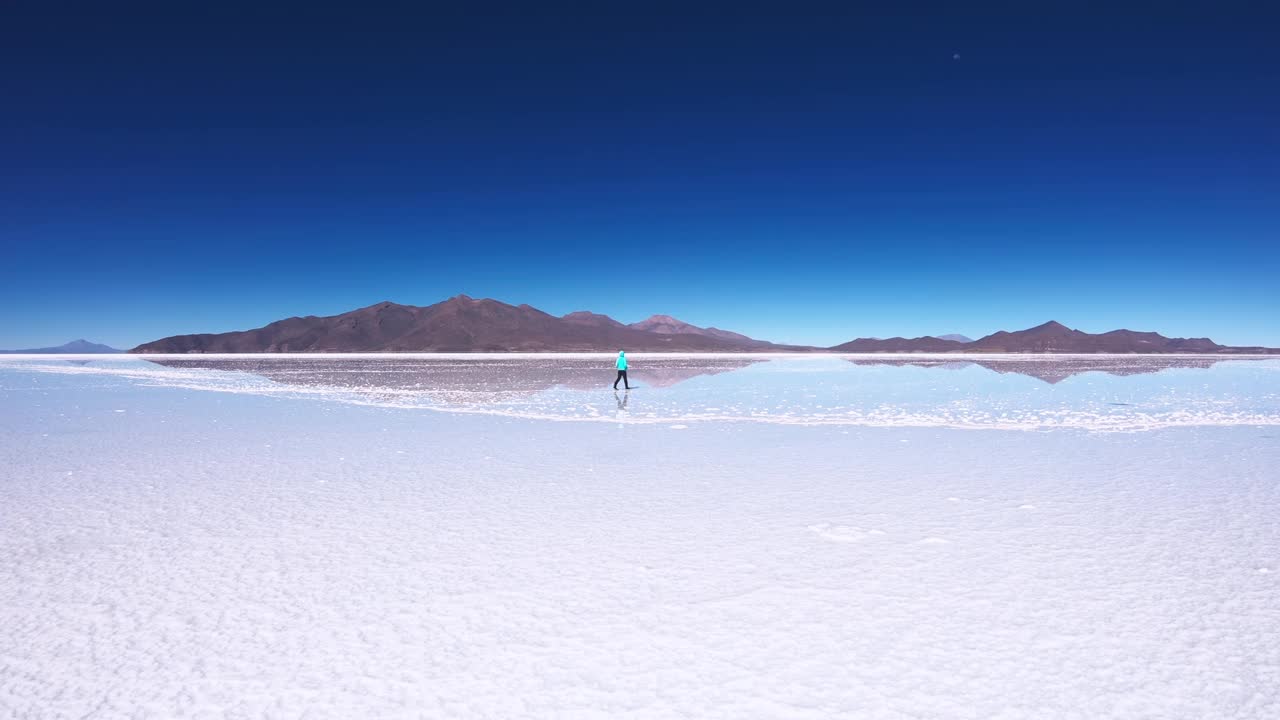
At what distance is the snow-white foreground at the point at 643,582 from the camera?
10.4 feet

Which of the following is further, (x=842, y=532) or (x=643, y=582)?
(x=842, y=532)

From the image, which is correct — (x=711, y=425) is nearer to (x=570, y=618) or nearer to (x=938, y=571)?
(x=938, y=571)

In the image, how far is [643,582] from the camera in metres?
4.54

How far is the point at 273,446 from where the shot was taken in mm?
10531

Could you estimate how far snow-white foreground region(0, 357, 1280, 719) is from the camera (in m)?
3.18

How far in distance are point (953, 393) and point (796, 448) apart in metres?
A: 13.4

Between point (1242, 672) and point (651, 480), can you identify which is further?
point (651, 480)

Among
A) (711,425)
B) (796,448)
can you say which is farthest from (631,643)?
(711,425)

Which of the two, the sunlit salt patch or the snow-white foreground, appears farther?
the sunlit salt patch

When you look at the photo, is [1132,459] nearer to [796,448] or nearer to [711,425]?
[796,448]

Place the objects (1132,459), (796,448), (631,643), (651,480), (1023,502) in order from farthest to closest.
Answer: (796,448) < (1132,459) < (651,480) < (1023,502) < (631,643)

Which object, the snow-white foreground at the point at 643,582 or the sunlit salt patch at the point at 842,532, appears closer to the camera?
the snow-white foreground at the point at 643,582

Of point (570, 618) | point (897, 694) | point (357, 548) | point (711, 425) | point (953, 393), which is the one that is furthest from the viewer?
point (953, 393)

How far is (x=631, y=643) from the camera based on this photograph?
3.65m
